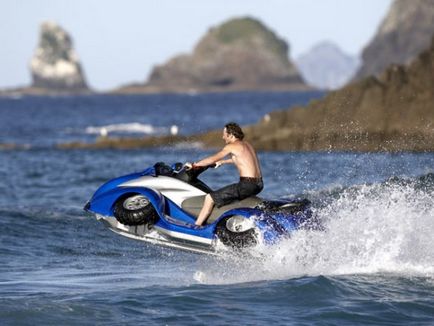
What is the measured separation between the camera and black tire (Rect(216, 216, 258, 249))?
14.2 meters

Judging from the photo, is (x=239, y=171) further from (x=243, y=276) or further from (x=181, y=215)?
(x=243, y=276)

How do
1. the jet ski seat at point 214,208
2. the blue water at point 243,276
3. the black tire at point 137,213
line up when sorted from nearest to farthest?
the blue water at point 243,276 < the jet ski seat at point 214,208 < the black tire at point 137,213

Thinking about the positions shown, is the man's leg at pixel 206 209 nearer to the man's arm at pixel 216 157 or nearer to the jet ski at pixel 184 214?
the jet ski at pixel 184 214

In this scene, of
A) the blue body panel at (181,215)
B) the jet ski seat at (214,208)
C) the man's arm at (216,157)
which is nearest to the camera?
the blue body panel at (181,215)

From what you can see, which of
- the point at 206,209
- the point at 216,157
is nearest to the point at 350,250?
the point at 206,209

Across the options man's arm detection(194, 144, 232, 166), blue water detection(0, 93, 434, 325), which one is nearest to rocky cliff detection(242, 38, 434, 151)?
blue water detection(0, 93, 434, 325)

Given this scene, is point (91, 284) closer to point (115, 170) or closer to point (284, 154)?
point (115, 170)

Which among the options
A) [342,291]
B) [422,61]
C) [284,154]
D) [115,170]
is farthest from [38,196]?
[422,61]

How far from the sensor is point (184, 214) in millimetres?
14812

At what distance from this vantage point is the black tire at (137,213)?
48.3 ft

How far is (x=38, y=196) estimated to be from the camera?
28.8 metres

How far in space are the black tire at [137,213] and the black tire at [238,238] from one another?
1050 millimetres

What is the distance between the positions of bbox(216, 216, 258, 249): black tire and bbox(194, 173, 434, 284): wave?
0.15 metres

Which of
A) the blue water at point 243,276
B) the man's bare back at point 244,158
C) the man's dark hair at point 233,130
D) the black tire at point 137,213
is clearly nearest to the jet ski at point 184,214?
the black tire at point 137,213
